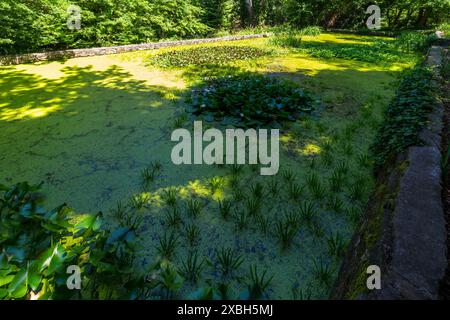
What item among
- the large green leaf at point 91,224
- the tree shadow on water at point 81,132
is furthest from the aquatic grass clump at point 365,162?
the large green leaf at point 91,224

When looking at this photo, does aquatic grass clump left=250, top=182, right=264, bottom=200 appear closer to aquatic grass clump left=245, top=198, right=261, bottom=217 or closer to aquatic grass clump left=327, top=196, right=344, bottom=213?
aquatic grass clump left=245, top=198, right=261, bottom=217

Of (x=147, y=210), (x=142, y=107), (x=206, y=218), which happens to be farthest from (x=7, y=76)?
(x=206, y=218)

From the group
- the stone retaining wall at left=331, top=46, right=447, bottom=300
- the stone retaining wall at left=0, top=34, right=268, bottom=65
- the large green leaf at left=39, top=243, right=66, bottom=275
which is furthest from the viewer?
the stone retaining wall at left=0, top=34, right=268, bottom=65

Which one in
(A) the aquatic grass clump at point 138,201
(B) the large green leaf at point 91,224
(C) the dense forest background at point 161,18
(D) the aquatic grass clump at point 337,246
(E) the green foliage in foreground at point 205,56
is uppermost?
(C) the dense forest background at point 161,18

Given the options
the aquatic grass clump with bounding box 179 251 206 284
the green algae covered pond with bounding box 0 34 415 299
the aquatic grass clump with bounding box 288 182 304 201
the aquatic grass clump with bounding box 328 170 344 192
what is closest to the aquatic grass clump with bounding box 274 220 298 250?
the green algae covered pond with bounding box 0 34 415 299

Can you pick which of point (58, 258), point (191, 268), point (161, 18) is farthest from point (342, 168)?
point (161, 18)

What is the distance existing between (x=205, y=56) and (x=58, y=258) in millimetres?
8251

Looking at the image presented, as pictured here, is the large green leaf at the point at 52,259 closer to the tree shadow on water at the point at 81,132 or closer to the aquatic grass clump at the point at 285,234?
the tree shadow on water at the point at 81,132

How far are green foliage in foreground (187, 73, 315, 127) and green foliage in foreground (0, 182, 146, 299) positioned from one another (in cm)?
254

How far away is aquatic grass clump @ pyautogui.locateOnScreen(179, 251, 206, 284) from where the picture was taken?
185 cm

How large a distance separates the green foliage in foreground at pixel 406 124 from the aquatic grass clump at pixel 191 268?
2.03m

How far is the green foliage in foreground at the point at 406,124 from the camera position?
2656mm

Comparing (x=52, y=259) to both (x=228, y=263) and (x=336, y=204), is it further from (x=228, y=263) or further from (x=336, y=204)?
(x=336, y=204)

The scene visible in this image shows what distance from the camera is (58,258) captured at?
1.76 m
